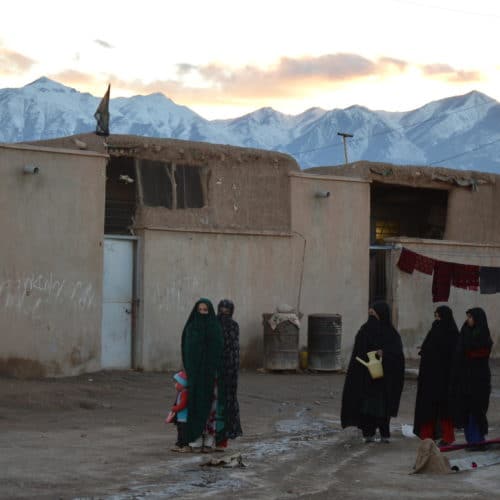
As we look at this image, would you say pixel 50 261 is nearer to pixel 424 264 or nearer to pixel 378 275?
pixel 378 275

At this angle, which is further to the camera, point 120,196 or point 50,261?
point 120,196

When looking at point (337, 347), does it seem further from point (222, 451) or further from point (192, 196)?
point (222, 451)

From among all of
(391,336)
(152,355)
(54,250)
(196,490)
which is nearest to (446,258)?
(152,355)

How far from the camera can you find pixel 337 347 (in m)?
19.3

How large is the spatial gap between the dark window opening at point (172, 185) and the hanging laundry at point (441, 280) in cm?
557

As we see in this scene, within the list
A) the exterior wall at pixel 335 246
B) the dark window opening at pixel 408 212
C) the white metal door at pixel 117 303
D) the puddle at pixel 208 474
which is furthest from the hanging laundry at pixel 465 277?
the puddle at pixel 208 474

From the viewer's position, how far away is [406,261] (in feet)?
70.5

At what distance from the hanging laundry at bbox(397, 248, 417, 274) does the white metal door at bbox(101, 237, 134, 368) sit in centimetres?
567

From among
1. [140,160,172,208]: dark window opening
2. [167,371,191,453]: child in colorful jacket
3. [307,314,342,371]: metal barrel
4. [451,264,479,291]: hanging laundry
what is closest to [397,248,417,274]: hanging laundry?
[451,264,479,291]: hanging laundry

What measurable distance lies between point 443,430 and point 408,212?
1301cm

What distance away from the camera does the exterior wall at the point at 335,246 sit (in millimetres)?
19875

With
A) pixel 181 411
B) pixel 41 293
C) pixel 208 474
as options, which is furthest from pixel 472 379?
pixel 41 293

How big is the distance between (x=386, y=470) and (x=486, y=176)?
1392 centimetres

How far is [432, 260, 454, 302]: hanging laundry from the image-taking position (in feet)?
72.2
